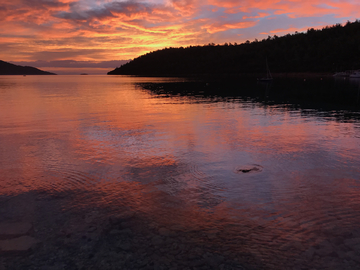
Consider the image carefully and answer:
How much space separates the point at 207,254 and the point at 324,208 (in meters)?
4.41

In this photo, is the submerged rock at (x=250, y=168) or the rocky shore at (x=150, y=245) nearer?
the rocky shore at (x=150, y=245)

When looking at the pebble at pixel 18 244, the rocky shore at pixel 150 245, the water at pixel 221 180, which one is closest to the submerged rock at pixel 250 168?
the water at pixel 221 180

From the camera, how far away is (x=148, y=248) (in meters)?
6.55

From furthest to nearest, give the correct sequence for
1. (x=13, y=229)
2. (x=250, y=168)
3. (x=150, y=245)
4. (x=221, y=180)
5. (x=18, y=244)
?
(x=250, y=168), (x=221, y=180), (x=13, y=229), (x=18, y=244), (x=150, y=245)

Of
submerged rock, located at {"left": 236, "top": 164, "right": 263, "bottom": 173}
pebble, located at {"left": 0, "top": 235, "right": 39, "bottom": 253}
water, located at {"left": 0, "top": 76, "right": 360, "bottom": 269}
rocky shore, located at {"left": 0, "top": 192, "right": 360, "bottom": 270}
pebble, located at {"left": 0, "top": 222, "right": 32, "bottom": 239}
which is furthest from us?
submerged rock, located at {"left": 236, "top": 164, "right": 263, "bottom": 173}

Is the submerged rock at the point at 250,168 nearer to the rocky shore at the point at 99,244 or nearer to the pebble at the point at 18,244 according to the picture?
the rocky shore at the point at 99,244

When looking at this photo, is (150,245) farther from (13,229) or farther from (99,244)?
(13,229)

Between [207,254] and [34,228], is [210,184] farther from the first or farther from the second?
[34,228]

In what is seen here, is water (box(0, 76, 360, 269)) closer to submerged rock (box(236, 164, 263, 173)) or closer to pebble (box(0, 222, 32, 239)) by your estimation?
submerged rock (box(236, 164, 263, 173))

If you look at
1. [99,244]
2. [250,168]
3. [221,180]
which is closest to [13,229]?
[99,244]

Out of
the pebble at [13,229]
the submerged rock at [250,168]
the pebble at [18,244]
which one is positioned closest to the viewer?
the pebble at [18,244]

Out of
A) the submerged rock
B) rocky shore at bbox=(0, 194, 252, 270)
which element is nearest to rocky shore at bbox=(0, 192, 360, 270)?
rocky shore at bbox=(0, 194, 252, 270)

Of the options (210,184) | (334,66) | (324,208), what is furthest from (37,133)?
(334,66)

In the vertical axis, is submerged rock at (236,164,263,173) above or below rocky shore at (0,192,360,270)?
above
